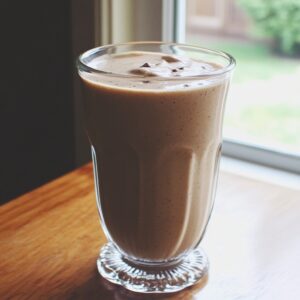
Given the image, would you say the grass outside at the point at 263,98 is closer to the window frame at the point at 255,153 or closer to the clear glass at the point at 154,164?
the window frame at the point at 255,153

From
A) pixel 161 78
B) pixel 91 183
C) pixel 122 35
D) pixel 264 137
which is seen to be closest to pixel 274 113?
pixel 264 137

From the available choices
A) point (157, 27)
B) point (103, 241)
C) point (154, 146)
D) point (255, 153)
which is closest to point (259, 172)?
point (255, 153)

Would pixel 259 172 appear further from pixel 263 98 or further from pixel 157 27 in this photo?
pixel 157 27

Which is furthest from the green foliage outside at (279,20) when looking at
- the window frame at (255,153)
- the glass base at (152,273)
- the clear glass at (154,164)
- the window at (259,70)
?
the glass base at (152,273)

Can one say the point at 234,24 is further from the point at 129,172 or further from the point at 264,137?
the point at 129,172

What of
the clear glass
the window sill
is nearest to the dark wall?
the window sill

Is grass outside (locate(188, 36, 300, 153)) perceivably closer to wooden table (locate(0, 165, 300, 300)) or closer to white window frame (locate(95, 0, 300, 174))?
white window frame (locate(95, 0, 300, 174))
